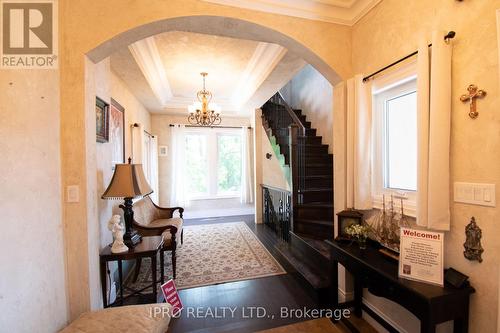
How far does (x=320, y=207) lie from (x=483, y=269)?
84.5 inches

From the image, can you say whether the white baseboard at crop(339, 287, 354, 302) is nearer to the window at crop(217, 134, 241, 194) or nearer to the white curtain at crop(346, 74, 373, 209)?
the white curtain at crop(346, 74, 373, 209)

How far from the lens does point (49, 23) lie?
5.15ft

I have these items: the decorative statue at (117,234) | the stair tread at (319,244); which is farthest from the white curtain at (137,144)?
the stair tread at (319,244)

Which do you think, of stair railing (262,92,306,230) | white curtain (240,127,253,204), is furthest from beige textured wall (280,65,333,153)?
white curtain (240,127,253,204)

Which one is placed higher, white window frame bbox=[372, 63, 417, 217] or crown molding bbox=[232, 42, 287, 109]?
crown molding bbox=[232, 42, 287, 109]

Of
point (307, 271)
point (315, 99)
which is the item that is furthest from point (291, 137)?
point (315, 99)

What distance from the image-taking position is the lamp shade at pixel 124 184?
193 cm

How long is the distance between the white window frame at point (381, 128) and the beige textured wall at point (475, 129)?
0.87 feet

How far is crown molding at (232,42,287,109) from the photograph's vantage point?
285 cm

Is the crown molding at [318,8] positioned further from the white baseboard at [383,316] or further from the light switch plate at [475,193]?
the white baseboard at [383,316]

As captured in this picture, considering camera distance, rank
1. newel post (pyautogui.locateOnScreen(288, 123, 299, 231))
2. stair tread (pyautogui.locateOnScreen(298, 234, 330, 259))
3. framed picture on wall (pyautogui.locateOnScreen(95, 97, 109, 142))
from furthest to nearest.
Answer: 1. newel post (pyautogui.locateOnScreen(288, 123, 299, 231))
2. stair tread (pyautogui.locateOnScreen(298, 234, 330, 259))
3. framed picture on wall (pyautogui.locateOnScreen(95, 97, 109, 142))

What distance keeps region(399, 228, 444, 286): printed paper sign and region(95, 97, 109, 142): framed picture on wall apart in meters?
2.64

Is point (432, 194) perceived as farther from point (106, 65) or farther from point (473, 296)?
point (106, 65)

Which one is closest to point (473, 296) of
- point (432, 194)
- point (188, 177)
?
point (432, 194)
